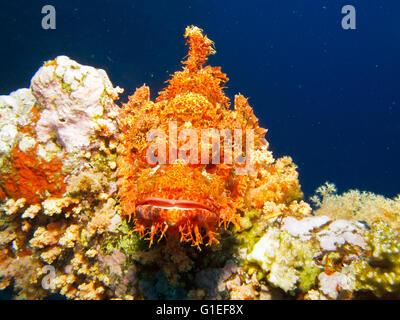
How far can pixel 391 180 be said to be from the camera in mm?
73500

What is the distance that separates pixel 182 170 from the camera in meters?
3.20

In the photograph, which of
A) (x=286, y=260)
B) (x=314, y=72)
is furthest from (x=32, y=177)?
(x=314, y=72)

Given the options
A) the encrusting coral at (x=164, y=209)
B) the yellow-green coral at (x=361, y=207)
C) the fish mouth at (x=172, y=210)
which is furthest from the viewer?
the yellow-green coral at (x=361, y=207)

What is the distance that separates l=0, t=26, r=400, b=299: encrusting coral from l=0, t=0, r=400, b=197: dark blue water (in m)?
55.5

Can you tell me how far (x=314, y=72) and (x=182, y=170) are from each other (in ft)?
337

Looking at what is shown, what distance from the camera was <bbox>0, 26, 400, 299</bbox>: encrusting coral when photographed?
329 cm

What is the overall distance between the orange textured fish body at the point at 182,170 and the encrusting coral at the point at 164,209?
22 millimetres

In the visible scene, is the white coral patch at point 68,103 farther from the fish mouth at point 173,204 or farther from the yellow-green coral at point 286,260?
the yellow-green coral at point 286,260

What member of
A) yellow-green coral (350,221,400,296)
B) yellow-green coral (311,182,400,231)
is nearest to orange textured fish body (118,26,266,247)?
yellow-green coral (350,221,400,296)

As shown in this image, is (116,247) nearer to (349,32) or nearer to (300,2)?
(300,2)

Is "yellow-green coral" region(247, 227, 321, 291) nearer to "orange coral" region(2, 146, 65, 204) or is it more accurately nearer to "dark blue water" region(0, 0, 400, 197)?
"orange coral" region(2, 146, 65, 204)

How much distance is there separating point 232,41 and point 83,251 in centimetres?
9124

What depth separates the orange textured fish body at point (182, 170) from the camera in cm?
283

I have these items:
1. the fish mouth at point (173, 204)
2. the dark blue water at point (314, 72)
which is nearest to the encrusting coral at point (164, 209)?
the fish mouth at point (173, 204)
